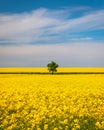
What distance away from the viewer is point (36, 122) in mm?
10250

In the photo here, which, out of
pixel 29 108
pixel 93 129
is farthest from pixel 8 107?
pixel 93 129

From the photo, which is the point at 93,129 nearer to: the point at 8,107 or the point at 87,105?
the point at 87,105

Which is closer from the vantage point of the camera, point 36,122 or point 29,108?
point 36,122

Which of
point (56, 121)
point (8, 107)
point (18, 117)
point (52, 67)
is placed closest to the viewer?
point (56, 121)

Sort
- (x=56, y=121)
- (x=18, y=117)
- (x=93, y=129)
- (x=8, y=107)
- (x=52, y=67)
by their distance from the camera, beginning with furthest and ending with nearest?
(x=52, y=67)
(x=8, y=107)
(x=18, y=117)
(x=56, y=121)
(x=93, y=129)

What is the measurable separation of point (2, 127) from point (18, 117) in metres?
1.50

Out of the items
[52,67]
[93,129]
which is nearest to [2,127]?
[93,129]

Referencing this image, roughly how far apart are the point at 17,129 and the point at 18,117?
67.7 inches

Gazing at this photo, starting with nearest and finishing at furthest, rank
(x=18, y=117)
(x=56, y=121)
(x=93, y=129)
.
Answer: (x=93, y=129) < (x=56, y=121) < (x=18, y=117)

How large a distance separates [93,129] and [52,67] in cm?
7240

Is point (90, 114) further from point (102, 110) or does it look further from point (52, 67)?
point (52, 67)

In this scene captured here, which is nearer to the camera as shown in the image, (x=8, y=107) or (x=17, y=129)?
(x=17, y=129)

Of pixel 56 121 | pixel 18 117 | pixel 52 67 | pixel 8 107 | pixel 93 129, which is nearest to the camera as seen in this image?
pixel 93 129

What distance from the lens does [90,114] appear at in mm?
12141
